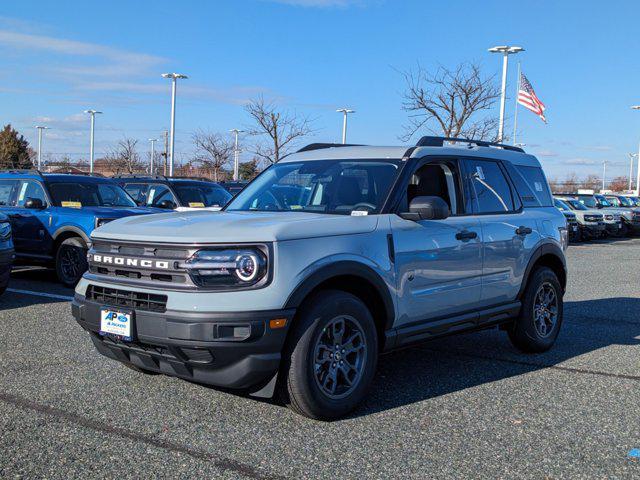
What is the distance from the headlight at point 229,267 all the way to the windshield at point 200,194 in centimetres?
932

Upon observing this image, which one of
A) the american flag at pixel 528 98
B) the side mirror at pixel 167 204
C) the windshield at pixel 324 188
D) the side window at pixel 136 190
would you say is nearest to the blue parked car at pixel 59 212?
the side mirror at pixel 167 204

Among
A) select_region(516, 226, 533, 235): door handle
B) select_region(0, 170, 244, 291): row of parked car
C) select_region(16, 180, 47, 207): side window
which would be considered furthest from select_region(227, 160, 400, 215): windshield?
select_region(16, 180, 47, 207): side window

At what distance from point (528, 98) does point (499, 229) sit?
72.4 feet

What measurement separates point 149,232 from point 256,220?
72cm

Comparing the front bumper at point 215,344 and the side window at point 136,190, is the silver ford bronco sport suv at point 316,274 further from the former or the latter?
the side window at point 136,190

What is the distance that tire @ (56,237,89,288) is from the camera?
10.3 meters

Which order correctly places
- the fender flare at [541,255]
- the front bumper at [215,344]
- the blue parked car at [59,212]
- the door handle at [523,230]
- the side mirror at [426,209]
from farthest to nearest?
the blue parked car at [59,212], the fender flare at [541,255], the door handle at [523,230], the side mirror at [426,209], the front bumper at [215,344]

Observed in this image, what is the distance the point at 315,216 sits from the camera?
16.2 feet

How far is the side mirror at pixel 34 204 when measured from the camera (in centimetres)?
1080

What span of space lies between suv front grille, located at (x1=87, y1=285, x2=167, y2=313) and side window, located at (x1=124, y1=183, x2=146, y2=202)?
382 inches

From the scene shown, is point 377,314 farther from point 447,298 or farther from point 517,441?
point 517,441

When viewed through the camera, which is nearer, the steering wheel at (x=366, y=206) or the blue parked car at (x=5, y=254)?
the steering wheel at (x=366, y=206)

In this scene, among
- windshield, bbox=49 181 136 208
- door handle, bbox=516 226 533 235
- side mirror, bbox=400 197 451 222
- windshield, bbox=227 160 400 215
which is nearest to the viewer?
side mirror, bbox=400 197 451 222

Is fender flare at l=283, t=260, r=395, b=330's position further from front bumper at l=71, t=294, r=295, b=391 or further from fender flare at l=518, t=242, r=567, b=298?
fender flare at l=518, t=242, r=567, b=298
